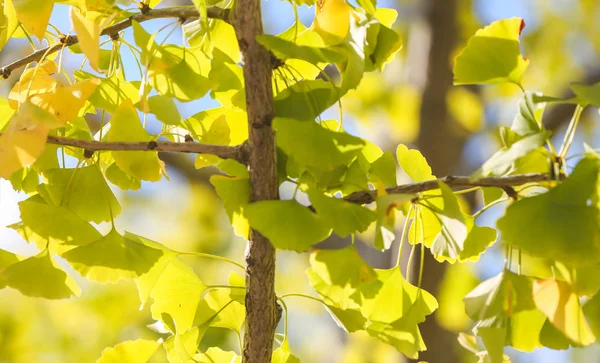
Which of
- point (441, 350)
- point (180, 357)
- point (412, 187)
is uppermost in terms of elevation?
point (412, 187)

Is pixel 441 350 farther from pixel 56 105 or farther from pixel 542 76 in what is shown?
pixel 56 105

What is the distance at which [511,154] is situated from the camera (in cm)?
28

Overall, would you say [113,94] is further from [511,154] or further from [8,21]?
[511,154]

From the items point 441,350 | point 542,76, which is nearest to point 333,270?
point 441,350

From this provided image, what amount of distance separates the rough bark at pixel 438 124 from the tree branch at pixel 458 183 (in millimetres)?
1193

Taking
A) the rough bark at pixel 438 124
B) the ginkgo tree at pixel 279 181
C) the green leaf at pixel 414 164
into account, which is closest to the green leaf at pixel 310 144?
the ginkgo tree at pixel 279 181

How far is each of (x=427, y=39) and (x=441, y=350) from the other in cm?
86

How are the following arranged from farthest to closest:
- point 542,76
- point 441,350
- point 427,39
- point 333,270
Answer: point 542,76 → point 427,39 → point 441,350 → point 333,270

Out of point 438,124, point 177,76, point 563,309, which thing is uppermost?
point 177,76

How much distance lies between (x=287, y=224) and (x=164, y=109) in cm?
10

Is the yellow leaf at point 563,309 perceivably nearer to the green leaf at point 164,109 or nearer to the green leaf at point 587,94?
the green leaf at point 587,94

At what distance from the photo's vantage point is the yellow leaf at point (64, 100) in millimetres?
325

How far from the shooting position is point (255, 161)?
341 millimetres

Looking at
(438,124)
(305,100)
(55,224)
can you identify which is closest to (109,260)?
(55,224)
